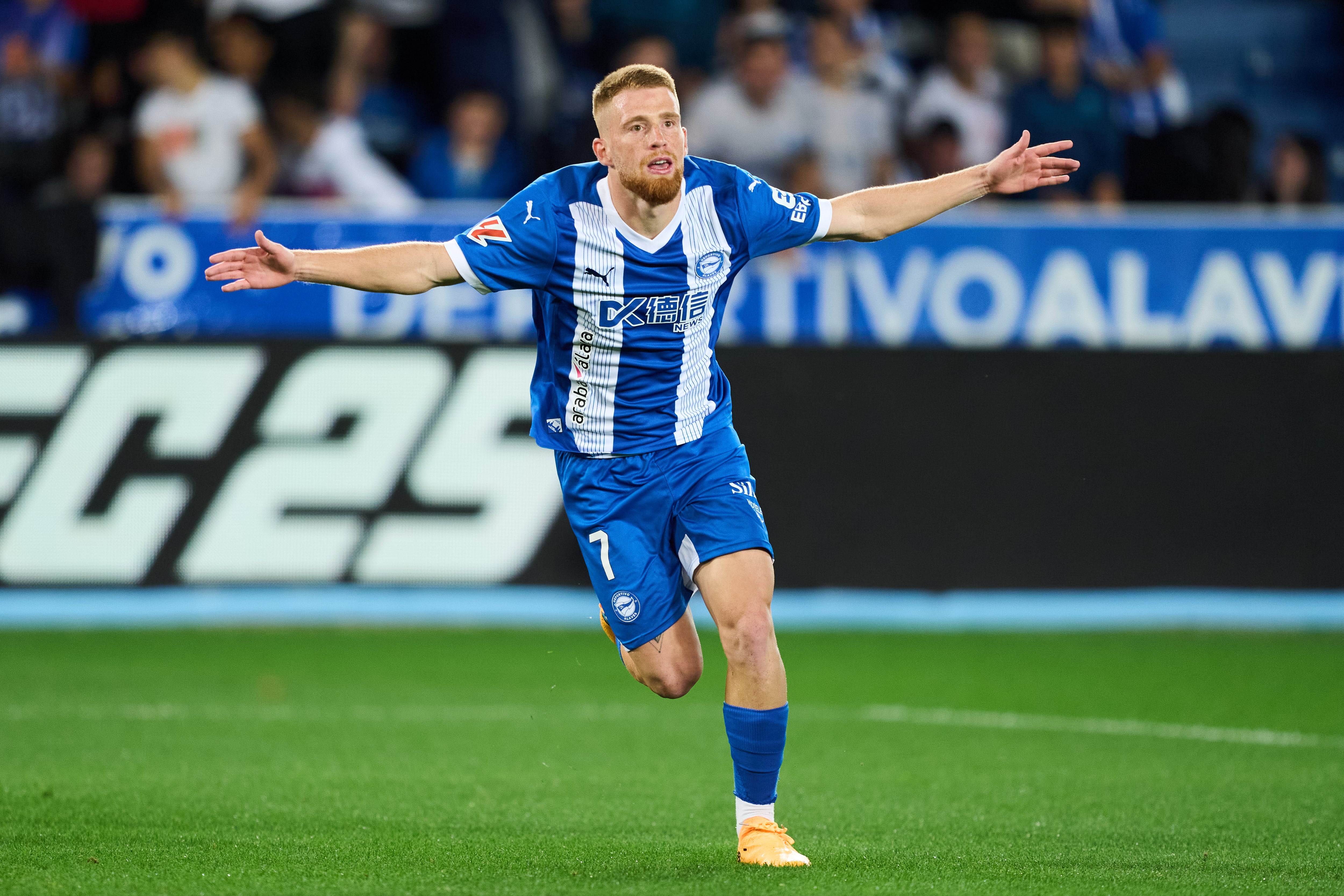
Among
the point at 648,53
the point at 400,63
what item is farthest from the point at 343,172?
the point at 648,53

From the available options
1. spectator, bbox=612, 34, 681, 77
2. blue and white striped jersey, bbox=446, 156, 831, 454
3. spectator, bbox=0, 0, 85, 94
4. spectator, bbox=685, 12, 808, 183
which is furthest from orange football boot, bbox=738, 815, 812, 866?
spectator, bbox=0, 0, 85, 94

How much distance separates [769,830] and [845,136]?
8549mm

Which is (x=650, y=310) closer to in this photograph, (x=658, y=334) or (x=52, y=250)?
(x=658, y=334)

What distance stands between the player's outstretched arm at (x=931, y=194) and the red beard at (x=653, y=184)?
1.90 ft

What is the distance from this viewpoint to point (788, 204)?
6.00 meters

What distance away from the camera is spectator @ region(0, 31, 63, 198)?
43.9 ft

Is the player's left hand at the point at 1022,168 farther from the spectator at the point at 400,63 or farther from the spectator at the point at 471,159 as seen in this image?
the spectator at the point at 400,63

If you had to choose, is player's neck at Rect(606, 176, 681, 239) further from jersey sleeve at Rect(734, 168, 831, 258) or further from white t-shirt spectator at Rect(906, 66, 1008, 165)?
white t-shirt spectator at Rect(906, 66, 1008, 165)

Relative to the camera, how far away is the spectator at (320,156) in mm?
13172

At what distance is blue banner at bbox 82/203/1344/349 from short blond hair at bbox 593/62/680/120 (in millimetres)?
6794

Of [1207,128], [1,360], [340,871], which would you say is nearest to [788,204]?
[340,871]

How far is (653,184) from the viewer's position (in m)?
5.66

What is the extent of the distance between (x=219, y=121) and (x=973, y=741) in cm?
734

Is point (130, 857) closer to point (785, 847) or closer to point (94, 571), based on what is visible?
point (785, 847)
